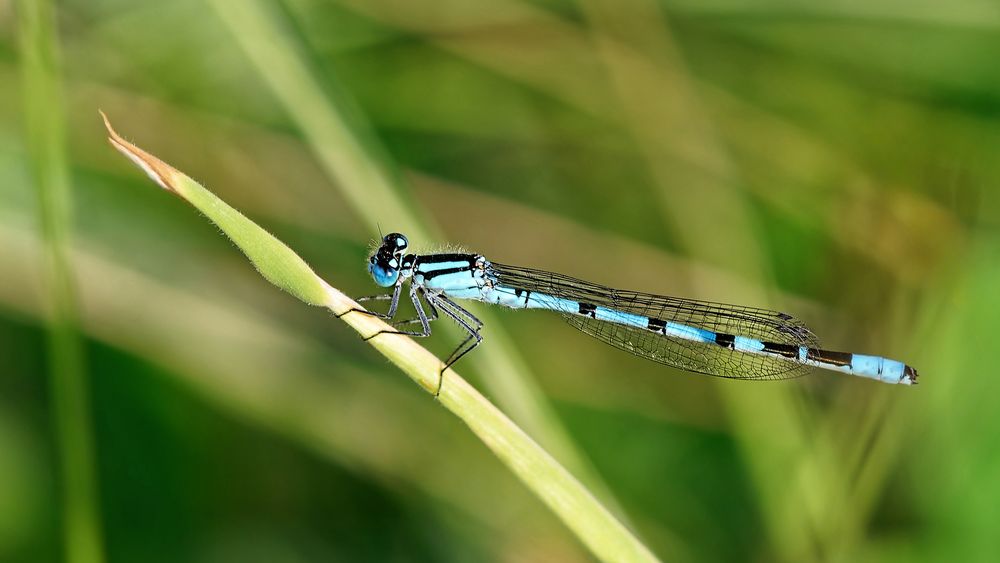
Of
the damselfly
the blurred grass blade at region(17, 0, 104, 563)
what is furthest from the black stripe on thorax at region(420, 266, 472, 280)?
the blurred grass blade at region(17, 0, 104, 563)

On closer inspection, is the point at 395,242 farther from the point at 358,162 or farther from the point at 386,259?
the point at 358,162

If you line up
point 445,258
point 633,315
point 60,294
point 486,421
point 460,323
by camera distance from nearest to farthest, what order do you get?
point 486,421, point 60,294, point 460,323, point 445,258, point 633,315

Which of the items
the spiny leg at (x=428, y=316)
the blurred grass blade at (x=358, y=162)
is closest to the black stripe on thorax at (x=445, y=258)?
the spiny leg at (x=428, y=316)

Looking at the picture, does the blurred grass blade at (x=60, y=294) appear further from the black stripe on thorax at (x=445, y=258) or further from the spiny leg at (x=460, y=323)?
the black stripe on thorax at (x=445, y=258)

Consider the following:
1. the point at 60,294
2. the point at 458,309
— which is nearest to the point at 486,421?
the point at 60,294

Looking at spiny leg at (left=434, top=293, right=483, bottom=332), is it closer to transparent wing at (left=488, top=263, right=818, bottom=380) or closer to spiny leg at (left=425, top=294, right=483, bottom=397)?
spiny leg at (left=425, top=294, right=483, bottom=397)

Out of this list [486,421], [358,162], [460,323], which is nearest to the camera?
[486,421]

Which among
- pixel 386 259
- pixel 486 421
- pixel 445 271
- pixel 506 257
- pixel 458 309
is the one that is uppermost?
pixel 506 257
